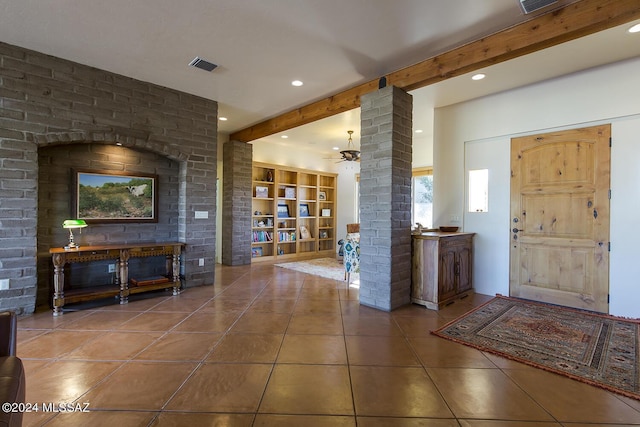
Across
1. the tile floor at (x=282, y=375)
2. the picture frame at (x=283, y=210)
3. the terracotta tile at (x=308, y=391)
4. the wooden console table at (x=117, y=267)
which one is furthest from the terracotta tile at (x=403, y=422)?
the picture frame at (x=283, y=210)

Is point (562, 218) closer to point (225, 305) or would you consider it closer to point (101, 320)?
point (225, 305)

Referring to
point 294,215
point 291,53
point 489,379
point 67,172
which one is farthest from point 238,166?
point 489,379

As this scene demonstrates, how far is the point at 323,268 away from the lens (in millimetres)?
6375

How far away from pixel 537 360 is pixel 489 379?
2.00 feet

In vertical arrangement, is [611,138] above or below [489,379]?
above

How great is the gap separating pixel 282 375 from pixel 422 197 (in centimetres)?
574

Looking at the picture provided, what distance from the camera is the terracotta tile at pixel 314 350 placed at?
239cm

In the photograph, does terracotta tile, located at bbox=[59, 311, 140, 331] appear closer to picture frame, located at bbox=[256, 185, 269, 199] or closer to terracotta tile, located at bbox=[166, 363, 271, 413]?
terracotta tile, located at bbox=[166, 363, 271, 413]

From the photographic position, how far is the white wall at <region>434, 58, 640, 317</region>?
11.1 ft

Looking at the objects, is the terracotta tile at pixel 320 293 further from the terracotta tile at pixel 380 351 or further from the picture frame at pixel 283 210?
the picture frame at pixel 283 210

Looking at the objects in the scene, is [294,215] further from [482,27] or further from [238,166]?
[482,27]

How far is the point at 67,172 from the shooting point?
12.4ft

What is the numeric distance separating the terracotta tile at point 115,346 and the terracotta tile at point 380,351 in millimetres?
1842

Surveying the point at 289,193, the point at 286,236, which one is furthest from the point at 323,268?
the point at 289,193
